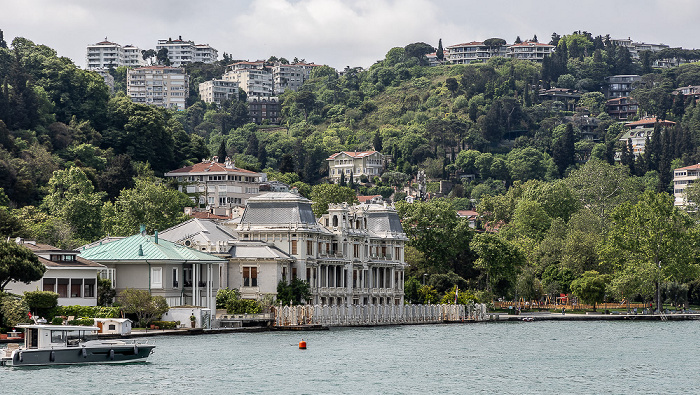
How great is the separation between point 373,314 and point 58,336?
4721 cm

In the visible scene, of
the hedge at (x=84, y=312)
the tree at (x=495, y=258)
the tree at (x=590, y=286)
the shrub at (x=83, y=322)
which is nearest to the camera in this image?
the shrub at (x=83, y=322)

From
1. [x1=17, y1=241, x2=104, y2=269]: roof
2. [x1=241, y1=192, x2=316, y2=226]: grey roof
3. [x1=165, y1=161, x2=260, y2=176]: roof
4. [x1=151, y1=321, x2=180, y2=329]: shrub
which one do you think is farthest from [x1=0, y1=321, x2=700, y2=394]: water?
[x1=165, y1=161, x2=260, y2=176]: roof

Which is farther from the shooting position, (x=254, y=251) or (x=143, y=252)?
(x=254, y=251)

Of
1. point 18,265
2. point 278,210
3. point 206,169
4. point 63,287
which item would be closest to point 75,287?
point 63,287

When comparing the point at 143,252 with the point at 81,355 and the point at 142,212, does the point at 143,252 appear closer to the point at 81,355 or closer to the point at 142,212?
the point at 81,355

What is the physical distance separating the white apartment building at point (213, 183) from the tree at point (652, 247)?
50109 mm

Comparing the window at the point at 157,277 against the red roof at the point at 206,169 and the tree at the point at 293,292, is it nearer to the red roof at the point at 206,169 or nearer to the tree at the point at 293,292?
the tree at the point at 293,292

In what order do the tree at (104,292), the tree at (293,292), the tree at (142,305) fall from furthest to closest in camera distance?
the tree at (293,292), the tree at (104,292), the tree at (142,305)

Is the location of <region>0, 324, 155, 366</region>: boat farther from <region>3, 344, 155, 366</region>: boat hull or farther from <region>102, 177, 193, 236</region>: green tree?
<region>102, 177, 193, 236</region>: green tree

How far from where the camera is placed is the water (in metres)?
56.0

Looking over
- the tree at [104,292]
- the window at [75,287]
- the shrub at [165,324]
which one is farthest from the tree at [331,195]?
the window at [75,287]

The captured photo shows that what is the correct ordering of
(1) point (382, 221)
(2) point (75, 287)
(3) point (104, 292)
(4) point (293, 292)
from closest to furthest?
(2) point (75, 287) → (3) point (104, 292) → (4) point (293, 292) → (1) point (382, 221)

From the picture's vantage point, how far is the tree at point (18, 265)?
2790 inches

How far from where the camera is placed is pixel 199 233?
96000 mm
